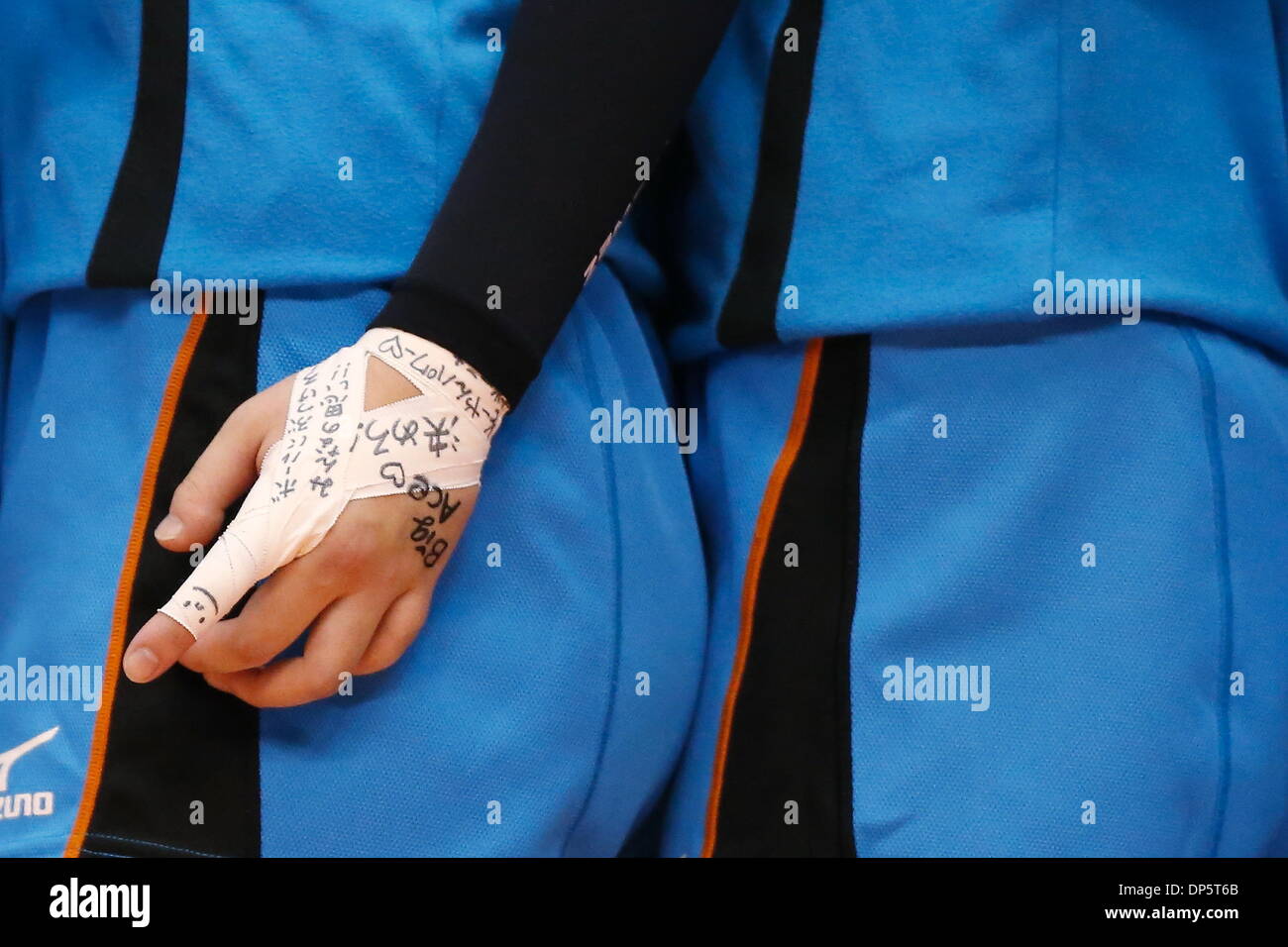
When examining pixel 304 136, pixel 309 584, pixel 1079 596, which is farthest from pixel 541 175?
pixel 1079 596

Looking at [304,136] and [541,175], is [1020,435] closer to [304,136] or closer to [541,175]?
[541,175]

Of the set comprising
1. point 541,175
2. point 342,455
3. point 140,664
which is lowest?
point 140,664

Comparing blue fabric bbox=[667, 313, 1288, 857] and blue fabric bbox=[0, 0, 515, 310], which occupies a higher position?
blue fabric bbox=[0, 0, 515, 310]

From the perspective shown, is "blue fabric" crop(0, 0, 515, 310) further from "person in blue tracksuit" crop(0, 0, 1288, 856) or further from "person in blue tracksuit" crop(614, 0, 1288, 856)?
"person in blue tracksuit" crop(614, 0, 1288, 856)

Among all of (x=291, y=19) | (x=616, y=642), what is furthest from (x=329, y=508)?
(x=291, y=19)

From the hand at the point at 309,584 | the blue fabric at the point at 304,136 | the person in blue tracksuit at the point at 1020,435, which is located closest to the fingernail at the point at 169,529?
the hand at the point at 309,584

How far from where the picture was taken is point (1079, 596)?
76cm

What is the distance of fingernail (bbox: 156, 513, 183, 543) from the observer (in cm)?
71

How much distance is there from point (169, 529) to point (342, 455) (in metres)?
0.11

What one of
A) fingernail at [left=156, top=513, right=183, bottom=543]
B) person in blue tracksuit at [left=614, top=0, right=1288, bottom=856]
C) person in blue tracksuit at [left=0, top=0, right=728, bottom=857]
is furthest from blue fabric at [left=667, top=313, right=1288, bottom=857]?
fingernail at [left=156, top=513, right=183, bottom=543]

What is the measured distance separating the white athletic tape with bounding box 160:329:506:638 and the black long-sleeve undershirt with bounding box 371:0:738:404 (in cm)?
2

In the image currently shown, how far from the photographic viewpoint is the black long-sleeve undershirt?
0.71 m

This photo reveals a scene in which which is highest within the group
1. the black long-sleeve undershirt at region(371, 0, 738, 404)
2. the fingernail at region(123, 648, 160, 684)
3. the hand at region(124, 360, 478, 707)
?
the black long-sleeve undershirt at region(371, 0, 738, 404)

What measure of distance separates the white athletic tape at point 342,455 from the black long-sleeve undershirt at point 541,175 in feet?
0.05
